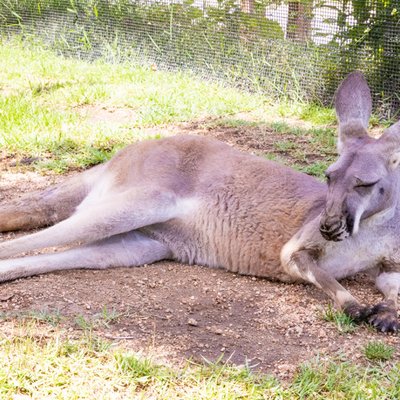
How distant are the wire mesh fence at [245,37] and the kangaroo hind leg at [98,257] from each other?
136 inches

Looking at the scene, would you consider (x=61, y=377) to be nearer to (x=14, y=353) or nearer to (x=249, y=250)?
(x=14, y=353)

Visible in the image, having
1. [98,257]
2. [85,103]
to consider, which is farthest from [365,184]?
[85,103]

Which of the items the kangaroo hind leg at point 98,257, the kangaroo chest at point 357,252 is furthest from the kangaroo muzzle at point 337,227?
the kangaroo hind leg at point 98,257

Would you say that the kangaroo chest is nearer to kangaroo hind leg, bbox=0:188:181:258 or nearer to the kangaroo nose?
the kangaroo nose

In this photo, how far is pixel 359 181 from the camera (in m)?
3.44

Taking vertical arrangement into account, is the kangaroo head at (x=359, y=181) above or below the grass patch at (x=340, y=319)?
above

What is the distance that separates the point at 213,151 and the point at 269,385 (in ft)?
6.54

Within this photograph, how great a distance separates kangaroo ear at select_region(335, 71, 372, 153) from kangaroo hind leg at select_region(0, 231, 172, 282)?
1.26 metres

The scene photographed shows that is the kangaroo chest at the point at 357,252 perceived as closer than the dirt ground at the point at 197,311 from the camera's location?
No

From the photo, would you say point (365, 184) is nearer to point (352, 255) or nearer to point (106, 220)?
point (352, 255)

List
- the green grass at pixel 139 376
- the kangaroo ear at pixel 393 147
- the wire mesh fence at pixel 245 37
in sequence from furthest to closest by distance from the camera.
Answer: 1. the wire mesh fence at pixel 245 37
2. the kangaroo ear at pixel 393 147
3. the green grass at pixel 139 376

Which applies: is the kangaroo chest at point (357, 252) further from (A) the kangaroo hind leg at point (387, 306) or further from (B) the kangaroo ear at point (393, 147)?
(B) the kangaroo ear at point (393, 147)

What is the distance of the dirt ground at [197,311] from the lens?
10.2 ft

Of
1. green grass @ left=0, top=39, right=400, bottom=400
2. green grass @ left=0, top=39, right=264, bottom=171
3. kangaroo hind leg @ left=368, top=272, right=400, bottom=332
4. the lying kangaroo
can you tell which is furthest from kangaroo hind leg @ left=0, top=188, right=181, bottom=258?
green grass @ left=0, top=39, right=264, bottom=171
